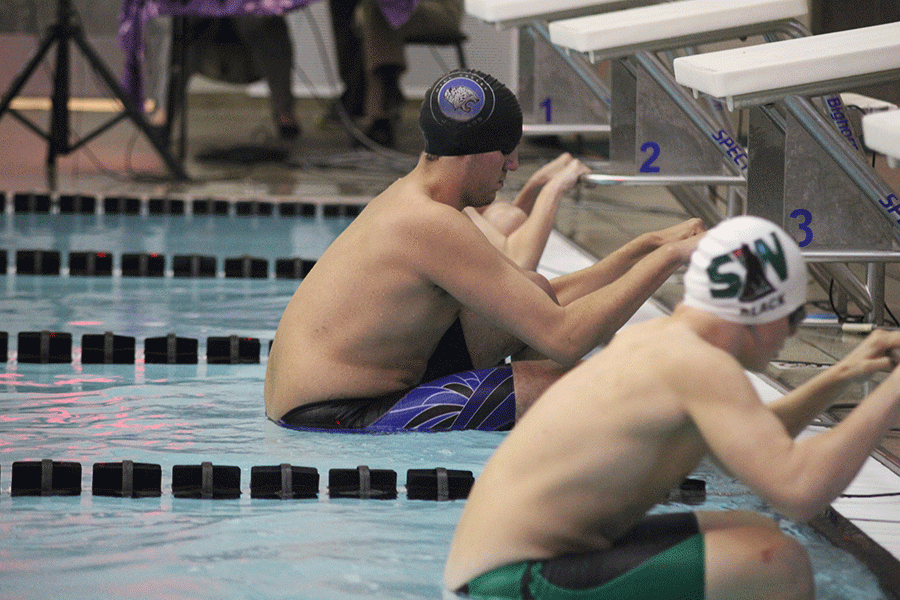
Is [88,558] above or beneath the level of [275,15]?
beneath

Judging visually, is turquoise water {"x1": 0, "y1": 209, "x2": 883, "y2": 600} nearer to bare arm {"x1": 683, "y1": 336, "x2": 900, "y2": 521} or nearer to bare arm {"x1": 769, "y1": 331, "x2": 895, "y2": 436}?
bare arm {"x1": 769, "y1": 331, "x2": 895, "y2": 436}

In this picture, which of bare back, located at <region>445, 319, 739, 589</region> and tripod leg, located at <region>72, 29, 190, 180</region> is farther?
tripod leg, located at <region>72, 29, 190, 180</region>

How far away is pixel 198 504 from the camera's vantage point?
312 centimetres

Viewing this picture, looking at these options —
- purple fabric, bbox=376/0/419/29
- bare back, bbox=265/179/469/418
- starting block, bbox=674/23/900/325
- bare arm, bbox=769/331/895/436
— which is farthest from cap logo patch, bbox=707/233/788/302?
purple fabric, bbox=376/0/419/29

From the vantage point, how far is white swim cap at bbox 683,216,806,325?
2109 millimetres

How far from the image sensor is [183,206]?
8.34 metres

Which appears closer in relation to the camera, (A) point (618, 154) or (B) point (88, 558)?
(B) point (88, 558)

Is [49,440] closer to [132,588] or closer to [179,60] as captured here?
[132,588]

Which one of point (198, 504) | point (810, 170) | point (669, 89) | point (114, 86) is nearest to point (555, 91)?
point (669, 89)

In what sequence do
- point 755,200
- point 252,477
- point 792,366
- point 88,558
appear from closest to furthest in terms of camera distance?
1. point 88,558
2. point 252,477
3. point 755,200
4. point 792,366

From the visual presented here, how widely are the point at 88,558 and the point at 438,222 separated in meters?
1.18

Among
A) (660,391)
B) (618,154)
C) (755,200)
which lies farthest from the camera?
(618,154)

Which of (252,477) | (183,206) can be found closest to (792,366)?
(252,477)

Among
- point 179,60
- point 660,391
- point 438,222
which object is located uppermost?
point 179,60
